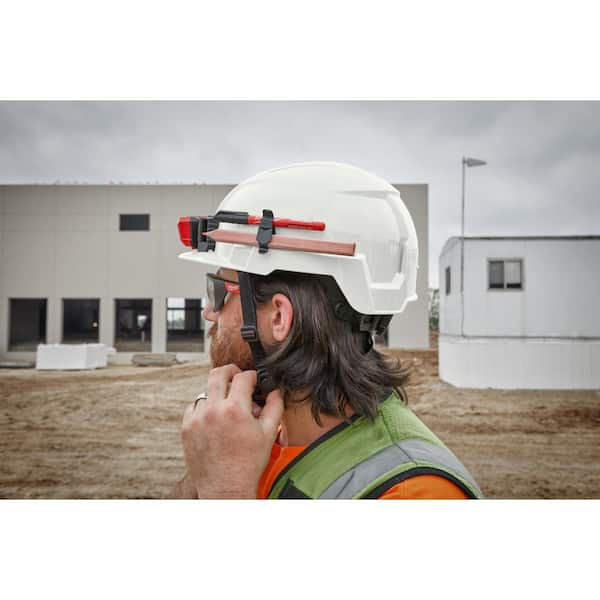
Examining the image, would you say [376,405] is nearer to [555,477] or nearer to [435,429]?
[555,477]

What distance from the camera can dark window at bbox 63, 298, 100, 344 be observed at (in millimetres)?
3777

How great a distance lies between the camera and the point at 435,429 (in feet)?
13.9

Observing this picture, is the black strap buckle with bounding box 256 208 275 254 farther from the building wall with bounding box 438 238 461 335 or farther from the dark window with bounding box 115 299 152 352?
the building wall with bounding box 438 238 461 335

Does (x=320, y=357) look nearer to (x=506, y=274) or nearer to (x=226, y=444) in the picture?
(x=226, y=444)

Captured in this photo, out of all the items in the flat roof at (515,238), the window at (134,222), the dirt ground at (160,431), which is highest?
the window at (134,222)

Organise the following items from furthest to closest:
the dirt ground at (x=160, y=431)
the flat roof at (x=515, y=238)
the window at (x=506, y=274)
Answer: the window at (x=506, y=274)
the flat roof at (x=515, y=238)
the dirt ground at (x=160, y=431)

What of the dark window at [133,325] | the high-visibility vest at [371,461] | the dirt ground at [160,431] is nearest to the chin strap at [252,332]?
the high-visibility vest at [371,461]

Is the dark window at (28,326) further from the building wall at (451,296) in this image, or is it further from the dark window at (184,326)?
the building wall at (451,296)

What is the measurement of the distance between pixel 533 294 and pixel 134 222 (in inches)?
147

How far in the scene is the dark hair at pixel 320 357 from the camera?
138 cm

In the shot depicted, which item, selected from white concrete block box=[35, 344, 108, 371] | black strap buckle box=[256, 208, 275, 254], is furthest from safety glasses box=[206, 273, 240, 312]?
white concrete block box=[35, 344, 108, 371]

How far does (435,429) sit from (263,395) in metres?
3.13
